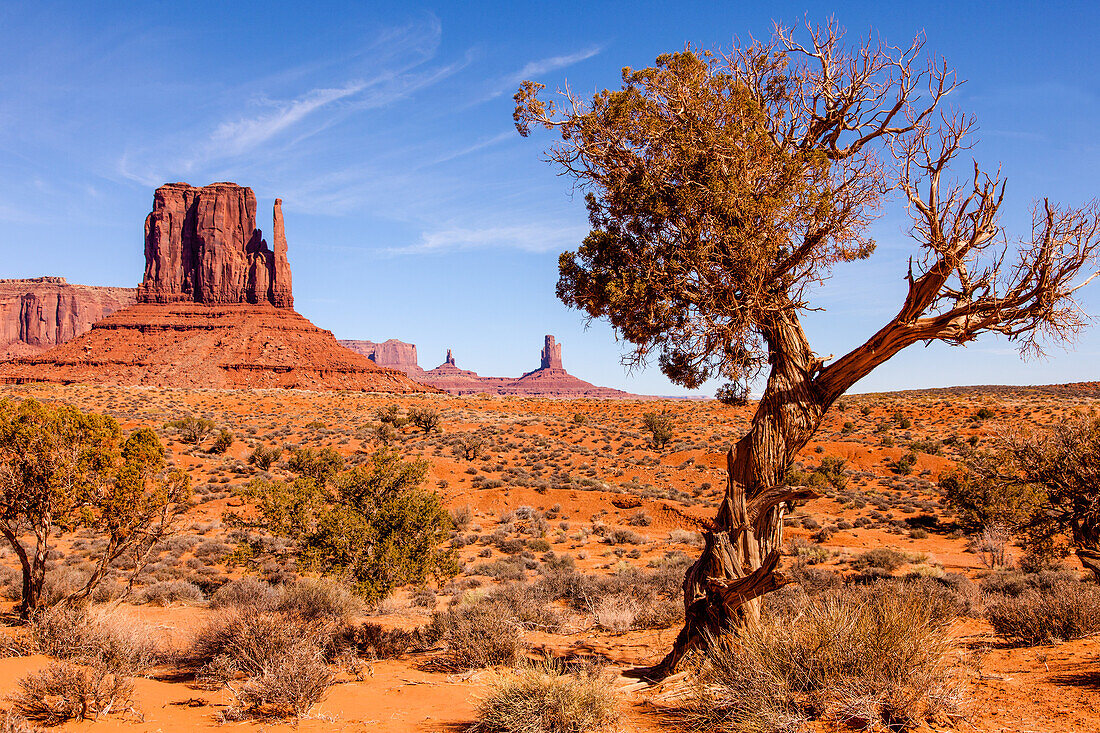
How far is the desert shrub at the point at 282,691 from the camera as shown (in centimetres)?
595

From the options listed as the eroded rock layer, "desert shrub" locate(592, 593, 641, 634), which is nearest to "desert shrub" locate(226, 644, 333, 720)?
"desert shrub" locate(592, 593, 641, 634)

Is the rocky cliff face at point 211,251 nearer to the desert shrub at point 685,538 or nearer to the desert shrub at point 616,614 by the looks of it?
the desert shrub at point 685,538

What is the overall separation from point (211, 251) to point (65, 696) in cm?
13043

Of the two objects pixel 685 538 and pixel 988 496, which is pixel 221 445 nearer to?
pixel 685 538

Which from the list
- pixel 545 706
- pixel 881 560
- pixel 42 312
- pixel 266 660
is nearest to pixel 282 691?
pixel 266 660

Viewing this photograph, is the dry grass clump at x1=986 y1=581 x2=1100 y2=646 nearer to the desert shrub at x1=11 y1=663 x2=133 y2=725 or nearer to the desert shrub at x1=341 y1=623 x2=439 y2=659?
the desert shrub at x1=341 y1=623 x2=439 y2=659

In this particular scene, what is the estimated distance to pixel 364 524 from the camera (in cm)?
941

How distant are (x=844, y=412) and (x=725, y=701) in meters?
52.9

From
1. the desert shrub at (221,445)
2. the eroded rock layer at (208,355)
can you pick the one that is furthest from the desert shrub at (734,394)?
the eroded rock layer at (208,355)

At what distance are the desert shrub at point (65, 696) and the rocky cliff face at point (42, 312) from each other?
188756mm

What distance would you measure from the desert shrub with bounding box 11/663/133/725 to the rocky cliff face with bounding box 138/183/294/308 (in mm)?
120867

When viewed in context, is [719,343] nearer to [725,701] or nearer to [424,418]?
[725,701]

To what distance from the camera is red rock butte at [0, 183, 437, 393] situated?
287ft

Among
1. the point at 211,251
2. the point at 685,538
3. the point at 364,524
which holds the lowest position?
the point at 685,538
